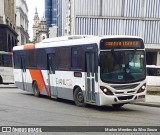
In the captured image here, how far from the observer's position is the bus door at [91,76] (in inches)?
584

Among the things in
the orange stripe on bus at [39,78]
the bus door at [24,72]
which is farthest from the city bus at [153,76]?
the orange stripe on bus at [39,78]

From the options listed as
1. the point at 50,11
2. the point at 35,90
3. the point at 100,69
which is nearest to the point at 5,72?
the point at 35,90

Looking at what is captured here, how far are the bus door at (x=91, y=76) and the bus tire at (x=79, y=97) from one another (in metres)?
0.64

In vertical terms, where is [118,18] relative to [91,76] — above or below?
above

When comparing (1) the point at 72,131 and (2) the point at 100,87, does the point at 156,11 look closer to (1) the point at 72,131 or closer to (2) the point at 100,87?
(2) the point at 100,87

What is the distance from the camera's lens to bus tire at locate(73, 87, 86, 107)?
52.6ft

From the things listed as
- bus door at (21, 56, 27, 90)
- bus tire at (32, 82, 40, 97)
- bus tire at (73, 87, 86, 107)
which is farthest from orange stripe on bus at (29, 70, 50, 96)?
bus tire at (73, 87, 86, 107)

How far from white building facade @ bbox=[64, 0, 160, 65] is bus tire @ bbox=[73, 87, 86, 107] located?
29.0 meters

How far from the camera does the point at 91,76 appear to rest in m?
15.0

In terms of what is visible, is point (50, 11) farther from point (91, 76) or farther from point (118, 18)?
point (91, 76)

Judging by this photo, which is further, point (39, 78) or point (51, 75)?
point (39, 78)

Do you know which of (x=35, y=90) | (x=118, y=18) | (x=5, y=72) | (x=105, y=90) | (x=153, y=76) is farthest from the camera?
(x=118, y=18)

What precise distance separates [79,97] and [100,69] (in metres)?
2.25

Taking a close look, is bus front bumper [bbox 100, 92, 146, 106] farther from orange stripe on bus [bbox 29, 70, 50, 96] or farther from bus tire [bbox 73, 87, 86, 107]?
orange stripe on bus [bbox 29, 70, 50, 96]
